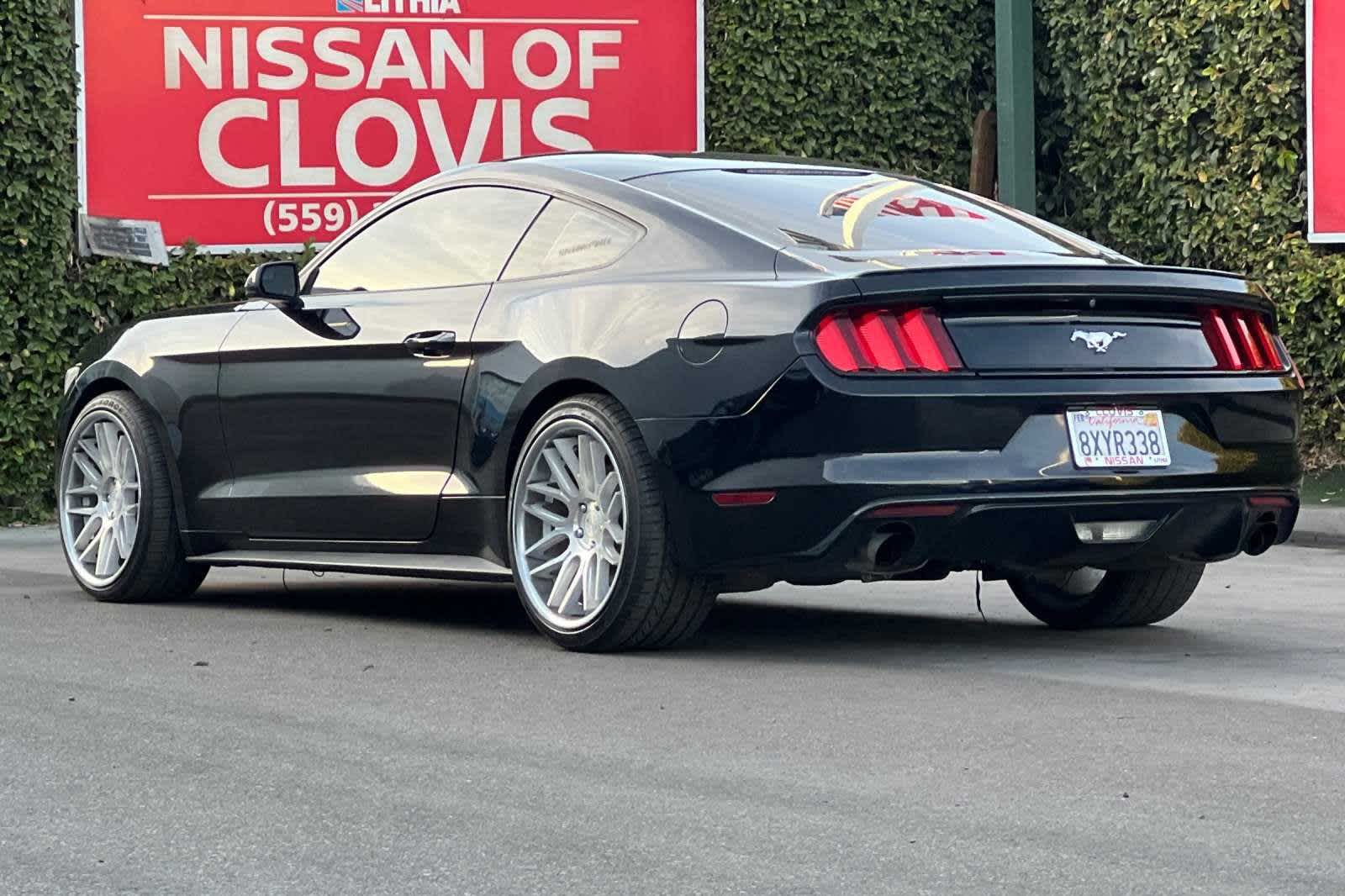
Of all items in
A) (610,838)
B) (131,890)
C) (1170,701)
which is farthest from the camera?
(1170,701)

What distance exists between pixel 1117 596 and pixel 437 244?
2.41m

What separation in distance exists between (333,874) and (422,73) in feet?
35.3

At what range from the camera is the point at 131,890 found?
4230 millimetres

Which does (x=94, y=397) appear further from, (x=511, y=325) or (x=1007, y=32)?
(x=1007, y=32)

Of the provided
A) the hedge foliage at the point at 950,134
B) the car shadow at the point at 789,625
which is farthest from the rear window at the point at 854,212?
the hedge foliage at the point at 950,134

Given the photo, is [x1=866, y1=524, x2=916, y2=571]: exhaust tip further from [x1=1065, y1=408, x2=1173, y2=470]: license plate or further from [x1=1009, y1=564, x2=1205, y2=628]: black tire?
[x1=1009, y1=564, x2=1205, y2=628]: black tire

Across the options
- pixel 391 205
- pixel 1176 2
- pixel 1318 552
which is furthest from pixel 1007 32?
pixel 391 205

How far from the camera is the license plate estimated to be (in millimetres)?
6781

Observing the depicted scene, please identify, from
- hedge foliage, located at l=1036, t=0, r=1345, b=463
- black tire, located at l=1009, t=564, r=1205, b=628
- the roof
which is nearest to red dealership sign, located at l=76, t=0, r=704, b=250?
hedge foliage, located at l=1036, t=0, r=1345, b=463

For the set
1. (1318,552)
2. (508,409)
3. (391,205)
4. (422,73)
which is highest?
(422,73)

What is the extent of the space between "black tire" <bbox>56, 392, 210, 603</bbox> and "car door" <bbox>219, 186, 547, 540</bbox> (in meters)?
0.36

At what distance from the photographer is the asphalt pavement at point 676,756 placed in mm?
4395

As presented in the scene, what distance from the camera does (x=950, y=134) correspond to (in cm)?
1558

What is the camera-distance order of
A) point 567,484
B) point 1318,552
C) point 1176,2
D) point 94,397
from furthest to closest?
1. point 1176,2
2. point 1318,552
3. point 94,397
4. point 567,484
